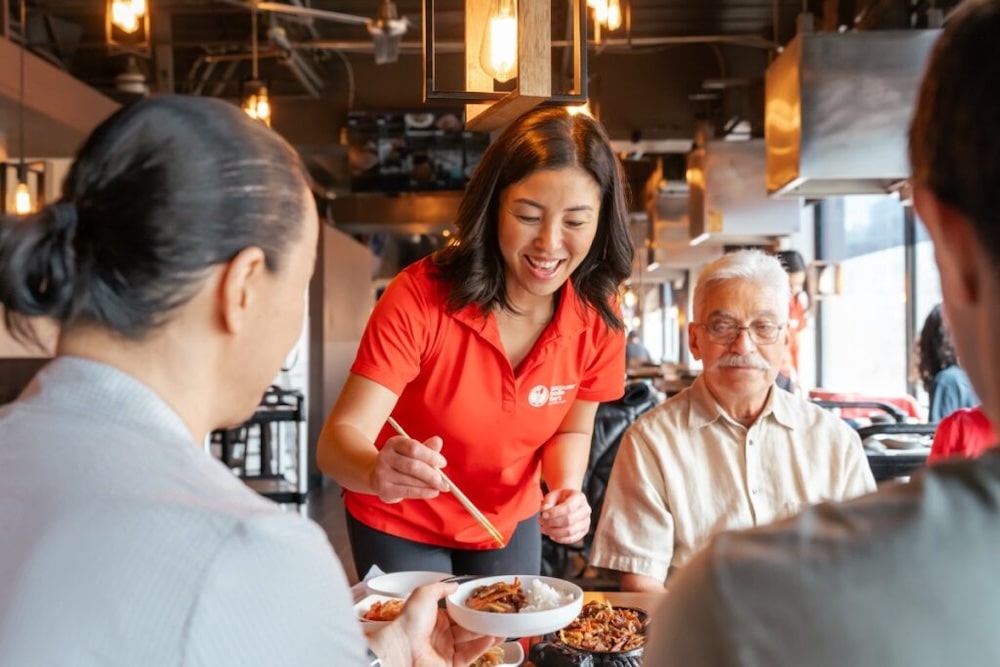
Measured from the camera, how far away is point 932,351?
4.66 m

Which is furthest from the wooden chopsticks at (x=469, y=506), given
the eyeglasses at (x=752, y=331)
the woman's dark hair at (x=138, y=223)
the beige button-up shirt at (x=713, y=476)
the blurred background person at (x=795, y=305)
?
the blurred background person at (x=795, y=305)

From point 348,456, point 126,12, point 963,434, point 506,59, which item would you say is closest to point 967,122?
point 506,59

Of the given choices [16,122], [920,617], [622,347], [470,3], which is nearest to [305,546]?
[920,617]

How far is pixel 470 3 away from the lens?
1843 millimetres

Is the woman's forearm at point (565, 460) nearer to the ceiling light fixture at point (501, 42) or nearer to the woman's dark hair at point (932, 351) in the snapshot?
the ceiling light fixture at point (501, 42)

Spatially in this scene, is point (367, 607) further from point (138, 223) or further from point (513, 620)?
point (138, 223)

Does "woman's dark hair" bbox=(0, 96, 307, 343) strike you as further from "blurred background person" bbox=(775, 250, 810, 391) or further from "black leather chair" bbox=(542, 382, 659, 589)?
"blurred background person" bbox=(775, 250, 810, 391)

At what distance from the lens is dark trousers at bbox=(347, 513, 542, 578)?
7.00ft

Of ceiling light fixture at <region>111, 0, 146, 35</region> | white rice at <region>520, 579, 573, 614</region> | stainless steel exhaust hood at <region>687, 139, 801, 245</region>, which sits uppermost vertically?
ceiling light fixture at <region>111, 0, 146, 35</region>

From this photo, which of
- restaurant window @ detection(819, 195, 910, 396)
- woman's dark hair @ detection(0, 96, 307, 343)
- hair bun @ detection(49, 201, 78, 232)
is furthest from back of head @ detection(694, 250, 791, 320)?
restaurant window @ detection(819, 195, 910, 396)

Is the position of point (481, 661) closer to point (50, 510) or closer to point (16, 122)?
point (50, 510)

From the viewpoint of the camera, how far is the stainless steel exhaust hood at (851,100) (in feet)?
15.2

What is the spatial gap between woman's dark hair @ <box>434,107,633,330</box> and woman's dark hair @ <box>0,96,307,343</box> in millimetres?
1217

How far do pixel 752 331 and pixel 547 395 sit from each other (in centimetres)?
50
